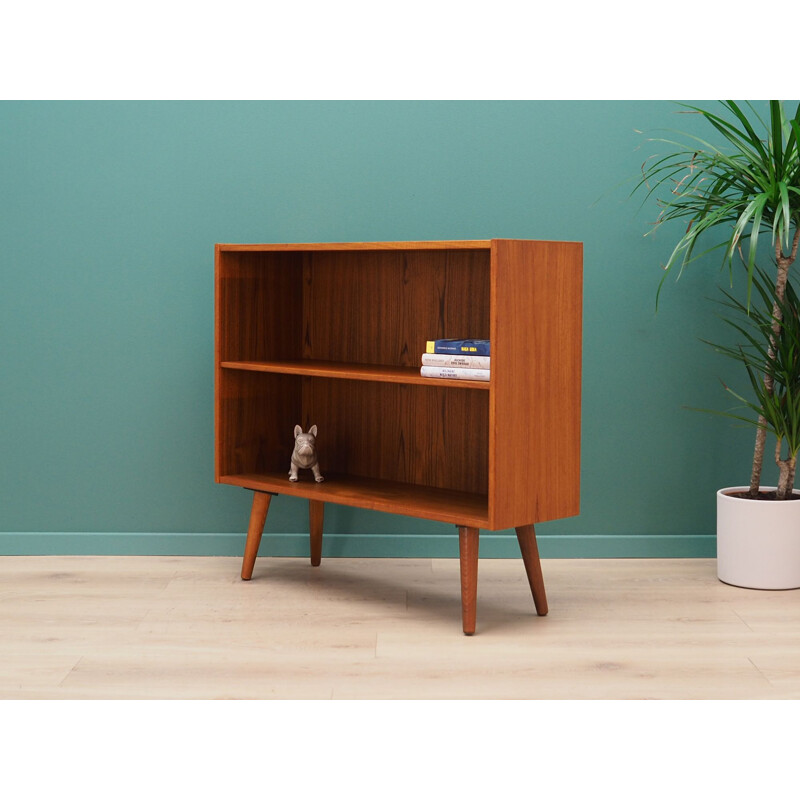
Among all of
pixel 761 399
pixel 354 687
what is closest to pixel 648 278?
pixel 761 399

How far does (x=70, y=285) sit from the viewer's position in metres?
3.77

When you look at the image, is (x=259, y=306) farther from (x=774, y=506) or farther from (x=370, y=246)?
(x=774, y=506)

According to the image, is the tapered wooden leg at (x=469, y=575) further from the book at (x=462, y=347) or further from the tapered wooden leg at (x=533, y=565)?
the book at (x=462, y=347)

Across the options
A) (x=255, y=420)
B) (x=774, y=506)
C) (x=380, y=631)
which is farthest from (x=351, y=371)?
(x=774, y=506)

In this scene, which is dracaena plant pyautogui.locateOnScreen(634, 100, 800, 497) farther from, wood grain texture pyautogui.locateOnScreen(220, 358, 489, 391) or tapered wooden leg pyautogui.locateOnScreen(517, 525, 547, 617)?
tapered wooden leg pyautogui.locateOnScreen(517, 525, 547, 617)

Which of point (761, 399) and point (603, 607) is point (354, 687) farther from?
point (761, 399)

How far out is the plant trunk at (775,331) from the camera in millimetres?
3352

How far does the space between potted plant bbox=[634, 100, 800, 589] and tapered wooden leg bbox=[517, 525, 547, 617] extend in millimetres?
754

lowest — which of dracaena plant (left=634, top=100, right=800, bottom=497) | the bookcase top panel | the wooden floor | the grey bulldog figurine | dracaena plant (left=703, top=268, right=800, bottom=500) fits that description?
the wooden floor

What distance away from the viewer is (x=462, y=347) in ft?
9.86

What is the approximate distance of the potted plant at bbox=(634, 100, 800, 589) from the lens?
3205 millimetres

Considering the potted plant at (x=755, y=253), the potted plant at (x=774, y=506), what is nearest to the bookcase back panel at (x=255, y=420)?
the potted plant at (x=755, y=253)

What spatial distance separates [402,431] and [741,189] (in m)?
1.36

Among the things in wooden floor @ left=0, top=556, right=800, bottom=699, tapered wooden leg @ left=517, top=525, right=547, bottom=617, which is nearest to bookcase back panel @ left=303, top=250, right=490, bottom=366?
tapered wooden leg @ left=517, top=525, right=547, bottom=617
